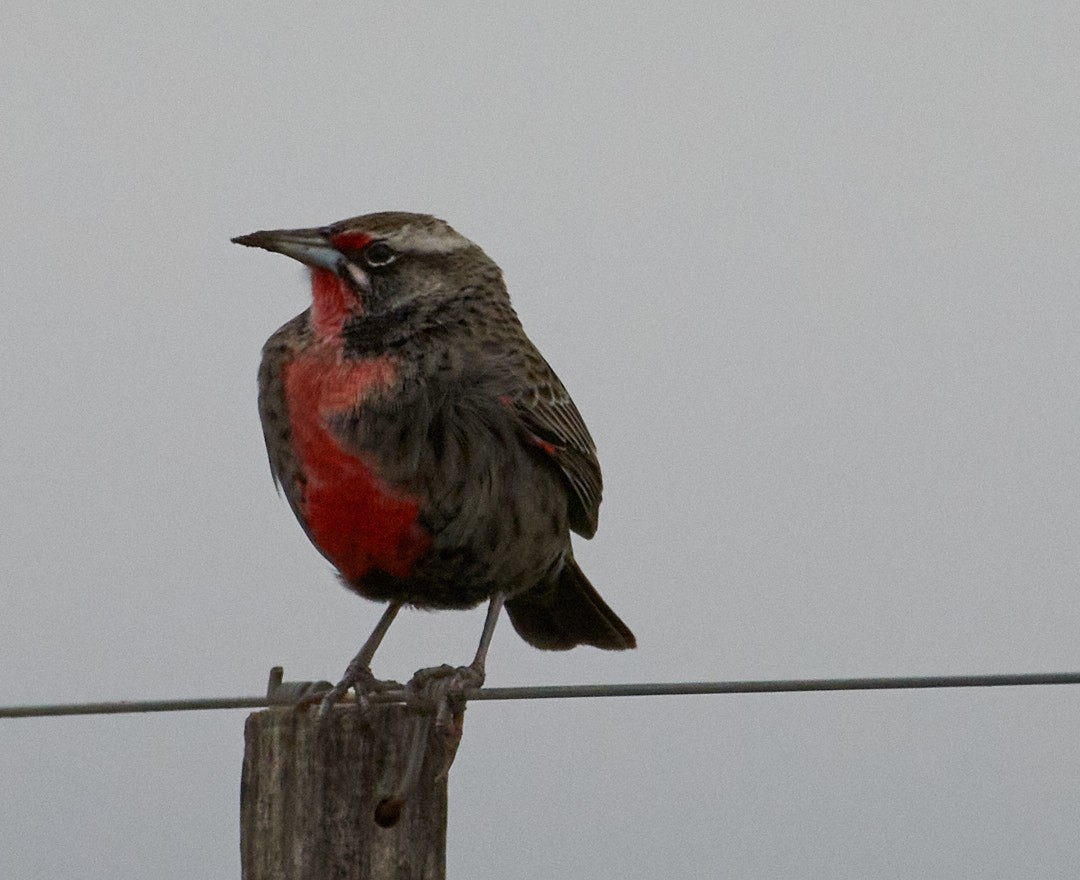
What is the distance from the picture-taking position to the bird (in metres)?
4.97

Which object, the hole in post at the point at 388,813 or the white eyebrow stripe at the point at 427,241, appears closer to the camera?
the hole in post at the point at 388,813

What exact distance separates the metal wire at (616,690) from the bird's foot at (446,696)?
6 cm

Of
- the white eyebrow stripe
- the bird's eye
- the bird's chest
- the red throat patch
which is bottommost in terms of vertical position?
the bird's chest

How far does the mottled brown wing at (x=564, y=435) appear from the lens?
5309 mm

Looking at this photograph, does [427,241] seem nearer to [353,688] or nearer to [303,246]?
[303,246]

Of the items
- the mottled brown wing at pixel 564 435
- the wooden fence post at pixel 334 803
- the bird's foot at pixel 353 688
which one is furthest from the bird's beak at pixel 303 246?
the wooden fence post at pixel 334 803

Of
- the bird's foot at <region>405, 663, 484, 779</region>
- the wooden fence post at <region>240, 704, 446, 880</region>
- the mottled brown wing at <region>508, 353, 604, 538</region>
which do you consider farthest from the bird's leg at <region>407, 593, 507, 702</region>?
the mottled brown wing at <region>508, 353, 604, 538</region>

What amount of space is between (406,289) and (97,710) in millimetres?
1784

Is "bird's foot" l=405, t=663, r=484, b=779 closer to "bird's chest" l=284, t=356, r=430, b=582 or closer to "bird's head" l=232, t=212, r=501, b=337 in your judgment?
"bird's chest" l=284, t=356, r=430, b=582

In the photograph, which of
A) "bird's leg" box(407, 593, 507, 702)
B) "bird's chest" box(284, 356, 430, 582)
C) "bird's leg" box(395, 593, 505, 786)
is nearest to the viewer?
"bird's leg" box(395, 593, 505, 786)

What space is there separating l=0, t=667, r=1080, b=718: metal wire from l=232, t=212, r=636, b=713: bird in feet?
2.28

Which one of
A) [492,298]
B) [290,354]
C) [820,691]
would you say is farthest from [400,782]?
[492,298]

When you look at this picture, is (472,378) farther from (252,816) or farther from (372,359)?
(252,816)

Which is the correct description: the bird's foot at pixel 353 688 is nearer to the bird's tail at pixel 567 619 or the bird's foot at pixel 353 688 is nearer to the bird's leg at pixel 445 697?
the bird's leg at pixel 445 697
